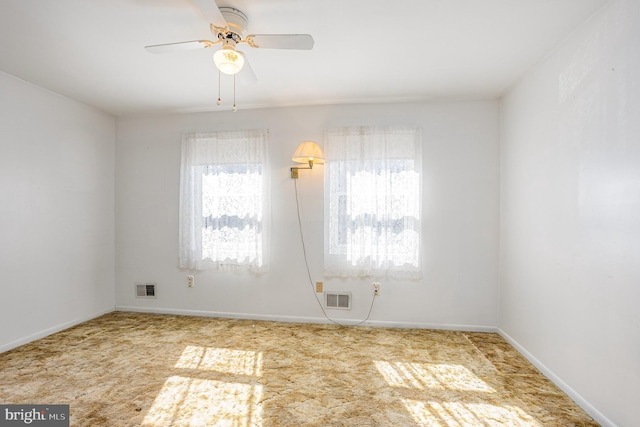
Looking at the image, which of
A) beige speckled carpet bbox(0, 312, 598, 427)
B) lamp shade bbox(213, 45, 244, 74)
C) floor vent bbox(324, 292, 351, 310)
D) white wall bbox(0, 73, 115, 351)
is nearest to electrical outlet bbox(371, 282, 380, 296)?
floor vent bbox(324, 292, 351, 310)

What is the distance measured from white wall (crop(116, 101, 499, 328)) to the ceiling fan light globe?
1614mm

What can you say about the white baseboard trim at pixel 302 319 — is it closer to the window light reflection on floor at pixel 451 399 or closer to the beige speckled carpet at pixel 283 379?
the beige speckled carpet at pixel 283 379

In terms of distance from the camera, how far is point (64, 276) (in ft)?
11.0

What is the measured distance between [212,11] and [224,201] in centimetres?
230

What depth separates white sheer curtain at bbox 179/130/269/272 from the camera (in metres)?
3.62

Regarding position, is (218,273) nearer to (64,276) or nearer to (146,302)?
(146,302)

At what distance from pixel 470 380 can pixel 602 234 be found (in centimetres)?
134

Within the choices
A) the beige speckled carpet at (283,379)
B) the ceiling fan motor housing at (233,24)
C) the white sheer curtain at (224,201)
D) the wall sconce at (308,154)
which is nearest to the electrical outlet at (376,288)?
the beige speckled carpet at (283,379)

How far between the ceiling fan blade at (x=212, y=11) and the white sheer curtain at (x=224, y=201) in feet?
6.11

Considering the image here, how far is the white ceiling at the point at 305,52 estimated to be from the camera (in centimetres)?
193

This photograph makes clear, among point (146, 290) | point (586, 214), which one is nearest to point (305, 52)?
point (586, 214)

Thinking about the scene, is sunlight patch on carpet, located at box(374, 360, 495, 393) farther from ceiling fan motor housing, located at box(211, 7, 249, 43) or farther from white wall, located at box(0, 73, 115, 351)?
white wall, located at box(0, 73, 115, 351)

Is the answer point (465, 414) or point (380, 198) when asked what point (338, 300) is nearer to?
point (380, 198)

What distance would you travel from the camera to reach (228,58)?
1.98 metres
